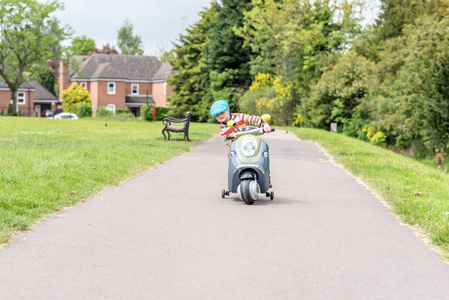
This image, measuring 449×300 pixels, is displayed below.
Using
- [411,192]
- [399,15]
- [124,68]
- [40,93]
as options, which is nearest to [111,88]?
[124,68]

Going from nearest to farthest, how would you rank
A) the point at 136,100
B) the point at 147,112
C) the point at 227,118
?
the point at 227,118
the point at 147,112
the point at 136,100

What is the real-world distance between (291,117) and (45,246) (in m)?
A: 39.5

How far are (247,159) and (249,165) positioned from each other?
100mm

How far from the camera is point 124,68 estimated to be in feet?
272

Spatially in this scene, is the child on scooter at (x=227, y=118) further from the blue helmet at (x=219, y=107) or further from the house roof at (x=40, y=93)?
the house roof at (x=40, y=93)

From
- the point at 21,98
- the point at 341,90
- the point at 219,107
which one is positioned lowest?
the point at 21,98

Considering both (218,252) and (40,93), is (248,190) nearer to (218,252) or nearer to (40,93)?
(218,252)

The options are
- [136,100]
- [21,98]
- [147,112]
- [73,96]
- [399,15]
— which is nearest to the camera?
[399,15]

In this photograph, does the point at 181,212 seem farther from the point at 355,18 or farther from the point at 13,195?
the point at 355,18

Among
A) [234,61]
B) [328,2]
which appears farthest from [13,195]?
[234,61]

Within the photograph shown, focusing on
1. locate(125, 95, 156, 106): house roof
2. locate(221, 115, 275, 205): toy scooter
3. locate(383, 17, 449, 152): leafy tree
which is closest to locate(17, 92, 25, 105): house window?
locate(125, 95, 156, 106): house roof

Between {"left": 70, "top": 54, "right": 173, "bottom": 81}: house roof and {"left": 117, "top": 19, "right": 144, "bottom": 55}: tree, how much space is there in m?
32.6

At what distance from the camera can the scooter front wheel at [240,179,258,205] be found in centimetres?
855

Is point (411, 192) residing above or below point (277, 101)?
below
